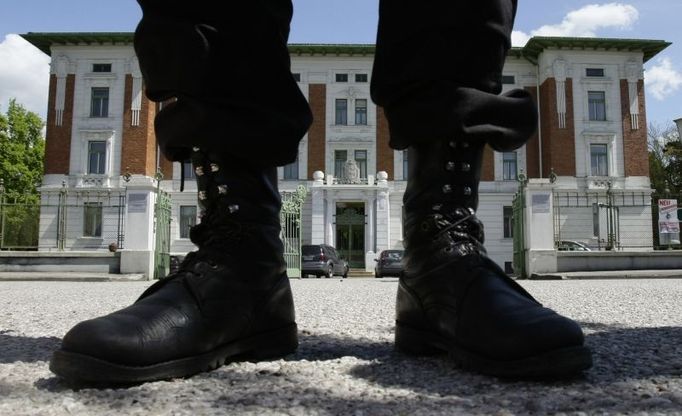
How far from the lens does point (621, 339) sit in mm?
1694

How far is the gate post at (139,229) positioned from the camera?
12.0m

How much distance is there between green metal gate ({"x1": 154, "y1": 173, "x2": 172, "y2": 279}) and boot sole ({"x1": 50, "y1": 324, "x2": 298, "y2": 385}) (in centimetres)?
1171

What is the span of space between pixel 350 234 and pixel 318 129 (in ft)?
16.3

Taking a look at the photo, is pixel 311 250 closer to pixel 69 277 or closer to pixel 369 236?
pixel 369 236

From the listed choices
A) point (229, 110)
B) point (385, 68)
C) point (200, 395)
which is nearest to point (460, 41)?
point (385, 68)

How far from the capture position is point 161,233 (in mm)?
12719

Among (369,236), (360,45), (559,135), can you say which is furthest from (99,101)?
(559,135)

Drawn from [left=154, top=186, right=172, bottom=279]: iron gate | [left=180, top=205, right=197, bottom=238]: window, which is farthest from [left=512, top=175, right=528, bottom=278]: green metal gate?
[left=180, top=205, right=197, bottom=238]: window

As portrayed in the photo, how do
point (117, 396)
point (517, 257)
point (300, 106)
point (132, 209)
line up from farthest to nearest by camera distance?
1. point (517, 257)
2. point (132, 209)
3. point (300, 106)
4. point (117, 396)

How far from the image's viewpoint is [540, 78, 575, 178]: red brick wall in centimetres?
2450

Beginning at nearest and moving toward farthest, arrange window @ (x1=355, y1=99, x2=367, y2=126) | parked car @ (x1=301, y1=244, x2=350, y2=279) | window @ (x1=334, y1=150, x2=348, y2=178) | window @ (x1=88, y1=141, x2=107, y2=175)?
1. parked car @ (x1=301, y1=244, x2=350, y2=279)
2. window @ (x1=88, y1=141, x2=107, y2=175)
3. window @ (x1=334, y1=150, x2=348, y2=178)
4. window @ (x1=355, y1=99, x2=367, y2=126)

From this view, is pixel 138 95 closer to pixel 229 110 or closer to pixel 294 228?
pixel 294 228

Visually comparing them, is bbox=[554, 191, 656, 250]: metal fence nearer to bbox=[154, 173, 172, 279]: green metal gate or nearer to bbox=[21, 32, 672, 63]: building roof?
bbox=[21, 32, 672, 63]: building roof

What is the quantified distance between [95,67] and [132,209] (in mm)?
15050
